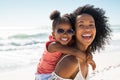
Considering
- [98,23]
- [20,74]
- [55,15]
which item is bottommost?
[20,74]

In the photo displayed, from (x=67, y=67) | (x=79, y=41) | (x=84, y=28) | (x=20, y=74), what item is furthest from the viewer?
(x=20, y=74)

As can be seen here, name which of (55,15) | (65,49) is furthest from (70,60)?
(55,15)

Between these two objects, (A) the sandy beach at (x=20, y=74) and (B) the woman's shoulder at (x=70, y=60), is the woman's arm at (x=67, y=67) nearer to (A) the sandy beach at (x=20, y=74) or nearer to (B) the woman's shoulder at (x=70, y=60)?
(B) the woman's shoulder at (x=70, y=60)

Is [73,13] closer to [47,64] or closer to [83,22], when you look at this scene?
[83,22]

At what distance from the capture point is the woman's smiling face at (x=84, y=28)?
9.00 ft

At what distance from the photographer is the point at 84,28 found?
274 cm

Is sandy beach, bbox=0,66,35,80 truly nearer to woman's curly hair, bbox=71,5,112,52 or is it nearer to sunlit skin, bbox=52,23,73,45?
woman's curly hair, bbox=71,5,112,52

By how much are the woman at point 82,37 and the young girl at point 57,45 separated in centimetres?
8

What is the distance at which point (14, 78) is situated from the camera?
896 cm

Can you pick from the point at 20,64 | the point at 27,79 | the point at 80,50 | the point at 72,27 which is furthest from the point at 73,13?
the point at 20,64

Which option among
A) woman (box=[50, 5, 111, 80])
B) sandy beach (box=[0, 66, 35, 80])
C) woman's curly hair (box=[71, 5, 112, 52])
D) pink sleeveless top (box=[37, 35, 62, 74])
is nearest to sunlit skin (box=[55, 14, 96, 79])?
woman (box=[50, 5, 111, 80])

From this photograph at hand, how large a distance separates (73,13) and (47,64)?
2.13ft

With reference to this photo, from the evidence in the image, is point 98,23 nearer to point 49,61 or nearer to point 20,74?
point 49,61

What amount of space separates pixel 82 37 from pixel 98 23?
1.24 feet
